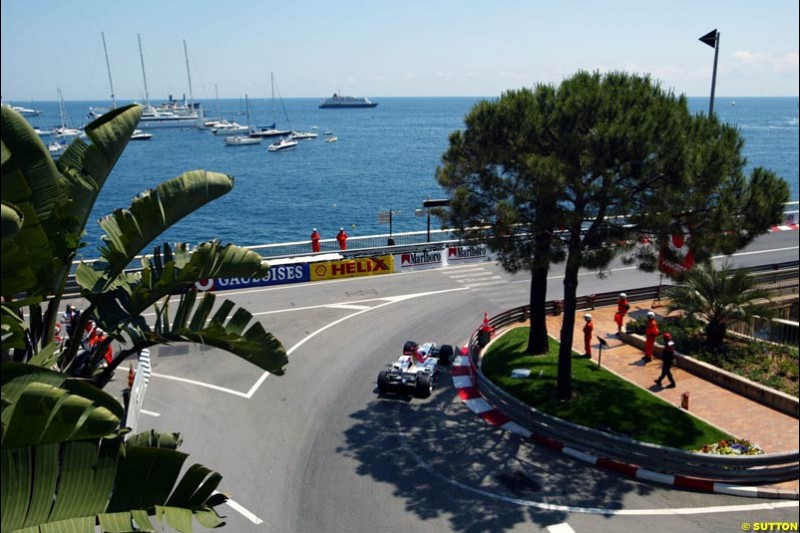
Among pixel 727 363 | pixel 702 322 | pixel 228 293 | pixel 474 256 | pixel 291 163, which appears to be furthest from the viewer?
pixel 291 163

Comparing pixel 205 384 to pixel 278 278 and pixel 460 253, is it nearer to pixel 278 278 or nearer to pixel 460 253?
pixel 278 278

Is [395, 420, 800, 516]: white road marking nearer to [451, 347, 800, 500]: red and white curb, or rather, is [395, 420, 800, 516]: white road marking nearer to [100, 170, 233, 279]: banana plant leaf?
[451, 347, 800, 500]: red and white curb

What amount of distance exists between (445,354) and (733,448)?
8758mm


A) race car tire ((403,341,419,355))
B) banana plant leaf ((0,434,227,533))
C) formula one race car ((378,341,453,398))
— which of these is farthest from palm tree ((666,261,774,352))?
banana plant leaf ((0,434,227,533))

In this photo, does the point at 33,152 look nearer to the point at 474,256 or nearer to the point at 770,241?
the point at 474,256

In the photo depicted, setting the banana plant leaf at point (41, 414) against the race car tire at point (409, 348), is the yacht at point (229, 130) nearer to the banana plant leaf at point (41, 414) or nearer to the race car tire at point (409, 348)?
the race car tire at point (409, 348)

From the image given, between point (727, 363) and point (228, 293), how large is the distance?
19.7 meters

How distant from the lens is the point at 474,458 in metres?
15.6

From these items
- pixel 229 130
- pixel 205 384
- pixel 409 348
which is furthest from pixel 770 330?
pixel 229 130

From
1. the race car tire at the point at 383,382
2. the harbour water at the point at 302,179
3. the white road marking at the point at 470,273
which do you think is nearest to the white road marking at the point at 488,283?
the white road marking at the point at 470,273

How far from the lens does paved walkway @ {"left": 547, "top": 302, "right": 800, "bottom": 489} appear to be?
16109mm

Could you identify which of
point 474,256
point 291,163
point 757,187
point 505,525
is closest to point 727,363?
point 757,187

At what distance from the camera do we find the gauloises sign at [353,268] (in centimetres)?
3031

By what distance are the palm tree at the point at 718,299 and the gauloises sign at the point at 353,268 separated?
1390cm
